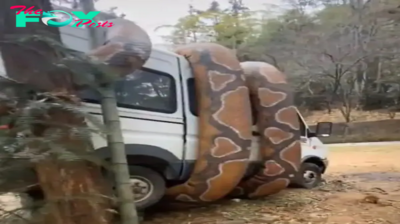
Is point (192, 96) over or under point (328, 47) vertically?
under

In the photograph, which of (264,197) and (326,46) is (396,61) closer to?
(326,46)

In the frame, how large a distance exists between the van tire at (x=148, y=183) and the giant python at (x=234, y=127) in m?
0.20

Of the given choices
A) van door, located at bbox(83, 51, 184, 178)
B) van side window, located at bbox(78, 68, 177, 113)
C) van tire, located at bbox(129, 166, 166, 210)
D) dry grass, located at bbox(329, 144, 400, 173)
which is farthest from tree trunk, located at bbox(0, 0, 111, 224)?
dry grass, located at bbox(329, 144, 400, 173)

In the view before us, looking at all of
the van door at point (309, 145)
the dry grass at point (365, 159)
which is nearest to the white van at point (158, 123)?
the van door at point (309, 145)

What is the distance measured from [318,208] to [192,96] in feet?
5.76

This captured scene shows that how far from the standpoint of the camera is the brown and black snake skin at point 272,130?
192 inches

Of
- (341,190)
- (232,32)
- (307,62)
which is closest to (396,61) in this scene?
(307,62)

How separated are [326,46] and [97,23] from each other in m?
7.36

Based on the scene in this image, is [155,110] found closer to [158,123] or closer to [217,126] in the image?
[158,123]

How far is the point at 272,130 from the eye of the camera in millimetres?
4902

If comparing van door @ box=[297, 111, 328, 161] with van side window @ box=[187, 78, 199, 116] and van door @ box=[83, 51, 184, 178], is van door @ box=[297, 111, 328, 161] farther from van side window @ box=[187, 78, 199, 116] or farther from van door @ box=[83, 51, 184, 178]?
van door @ box=[83, 51, 184, 178]

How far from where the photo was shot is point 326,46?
9594 mm

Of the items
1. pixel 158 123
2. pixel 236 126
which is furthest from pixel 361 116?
pixel 158 123

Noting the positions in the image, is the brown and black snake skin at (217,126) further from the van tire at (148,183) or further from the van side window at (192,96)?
the van tire at (148,183)
